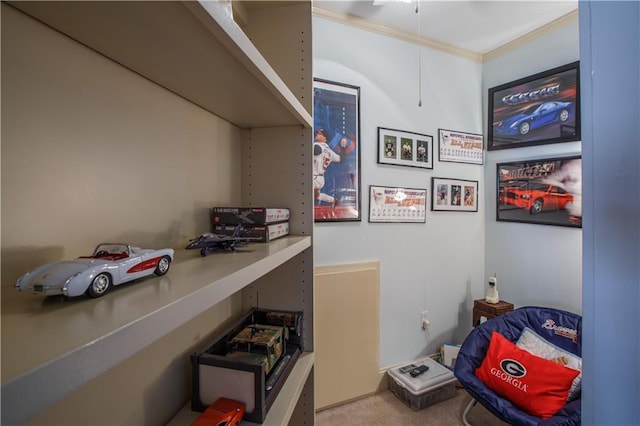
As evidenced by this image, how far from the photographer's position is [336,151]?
2.01m

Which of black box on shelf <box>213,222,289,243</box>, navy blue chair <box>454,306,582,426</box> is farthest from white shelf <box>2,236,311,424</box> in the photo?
navy blue chair <box>454,306,582,426</box>

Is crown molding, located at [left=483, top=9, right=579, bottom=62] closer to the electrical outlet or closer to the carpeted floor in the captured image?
the electrical outlet

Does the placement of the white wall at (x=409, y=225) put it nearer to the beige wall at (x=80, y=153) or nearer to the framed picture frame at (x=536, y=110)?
the framed picture frame at (x=536, y=110)

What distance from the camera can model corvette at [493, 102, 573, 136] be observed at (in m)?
2.10

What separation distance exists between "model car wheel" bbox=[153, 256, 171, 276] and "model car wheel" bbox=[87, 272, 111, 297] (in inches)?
3.2

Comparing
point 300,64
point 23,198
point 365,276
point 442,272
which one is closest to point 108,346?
point 23,198

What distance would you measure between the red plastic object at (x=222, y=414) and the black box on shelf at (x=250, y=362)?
0.01 metres

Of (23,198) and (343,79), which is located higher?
(343,79)

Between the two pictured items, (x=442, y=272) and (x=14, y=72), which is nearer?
(x=14, y=72)

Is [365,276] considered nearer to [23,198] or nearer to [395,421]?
[395,421]

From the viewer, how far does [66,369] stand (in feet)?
0.74

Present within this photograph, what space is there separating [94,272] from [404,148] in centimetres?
220

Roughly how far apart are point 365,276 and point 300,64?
1524 mm

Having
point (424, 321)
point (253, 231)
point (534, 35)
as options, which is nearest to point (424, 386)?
point (424, 321)
